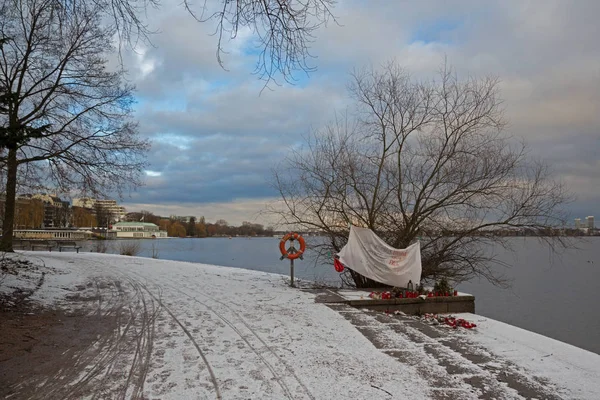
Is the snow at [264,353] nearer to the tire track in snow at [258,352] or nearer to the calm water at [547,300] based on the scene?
the tire track in snow at [258,352]

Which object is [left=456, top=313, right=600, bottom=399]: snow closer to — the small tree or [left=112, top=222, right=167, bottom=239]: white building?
[left=112, top=222, right=167, bottom=239]: white building

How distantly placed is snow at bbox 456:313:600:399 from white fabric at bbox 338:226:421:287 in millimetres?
2770

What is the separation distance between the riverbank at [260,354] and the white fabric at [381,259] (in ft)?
6.98

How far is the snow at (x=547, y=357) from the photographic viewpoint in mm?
5230

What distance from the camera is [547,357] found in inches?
246

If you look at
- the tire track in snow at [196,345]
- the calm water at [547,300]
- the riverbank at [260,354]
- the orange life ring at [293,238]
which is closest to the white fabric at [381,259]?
the orange life ring at [293,238]

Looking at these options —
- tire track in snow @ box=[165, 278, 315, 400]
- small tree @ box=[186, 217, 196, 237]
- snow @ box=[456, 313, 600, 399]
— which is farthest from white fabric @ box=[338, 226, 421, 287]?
small tree @ box=[186, 217, 196, 237]

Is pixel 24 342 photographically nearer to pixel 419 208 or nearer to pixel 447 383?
pixel 447 383

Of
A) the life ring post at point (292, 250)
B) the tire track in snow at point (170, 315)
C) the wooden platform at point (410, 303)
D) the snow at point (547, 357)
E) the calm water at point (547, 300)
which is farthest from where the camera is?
the calm water at point (547, 300)

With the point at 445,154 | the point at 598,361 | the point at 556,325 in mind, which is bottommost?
the point at 556,325

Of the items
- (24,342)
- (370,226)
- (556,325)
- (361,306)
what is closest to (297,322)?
(361,306)

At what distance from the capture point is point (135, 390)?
4441mm

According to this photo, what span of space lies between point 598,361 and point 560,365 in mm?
1139

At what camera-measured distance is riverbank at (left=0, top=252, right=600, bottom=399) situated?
182 inches
